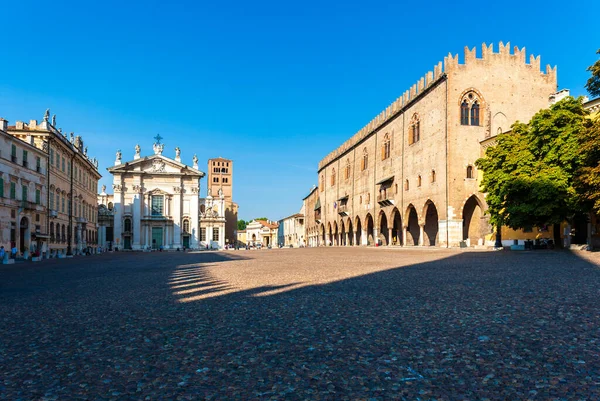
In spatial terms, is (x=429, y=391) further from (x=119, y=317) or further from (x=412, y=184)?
(x=412, y=184)

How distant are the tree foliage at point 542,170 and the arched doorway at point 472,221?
466 inches

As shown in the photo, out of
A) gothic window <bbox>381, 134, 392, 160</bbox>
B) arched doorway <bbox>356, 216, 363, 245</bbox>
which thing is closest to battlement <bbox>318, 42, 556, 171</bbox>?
gothic window <bbox>381, 134, 392, 160</bbox>

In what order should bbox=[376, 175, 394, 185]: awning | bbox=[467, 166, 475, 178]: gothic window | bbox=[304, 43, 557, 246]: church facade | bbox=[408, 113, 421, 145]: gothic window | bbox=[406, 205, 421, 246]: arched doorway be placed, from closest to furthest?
bbox=[304, 43, 557, 246]: church facade < bbox=[467, 166, 475, 178]: gothic window < bbox=[408, 113, 421, 145]: gothic window < bbox=[406, 205, 421, 246]: arched doorway < bbox=[376, 175, 394, 185]: awning

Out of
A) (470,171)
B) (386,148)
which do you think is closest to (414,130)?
(386,148)

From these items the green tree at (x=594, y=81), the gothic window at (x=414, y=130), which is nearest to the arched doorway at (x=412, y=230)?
the gothic window at (x=414, y=130)

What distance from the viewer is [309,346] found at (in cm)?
555

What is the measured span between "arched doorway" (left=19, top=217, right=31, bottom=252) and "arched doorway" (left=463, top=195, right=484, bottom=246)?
35892 mm

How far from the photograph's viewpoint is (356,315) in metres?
7.51

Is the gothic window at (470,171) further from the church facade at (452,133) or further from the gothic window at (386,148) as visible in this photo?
the gothic window at (386,148)

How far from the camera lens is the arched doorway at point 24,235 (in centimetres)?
3506

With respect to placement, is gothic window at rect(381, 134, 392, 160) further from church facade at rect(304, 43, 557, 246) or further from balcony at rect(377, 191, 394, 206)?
balcony at rect(377, 191, 394, 206)

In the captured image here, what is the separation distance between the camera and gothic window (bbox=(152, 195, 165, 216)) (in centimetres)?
7631

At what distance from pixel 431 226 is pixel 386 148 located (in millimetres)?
12621

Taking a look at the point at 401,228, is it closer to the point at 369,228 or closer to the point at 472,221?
the point at 369,228
